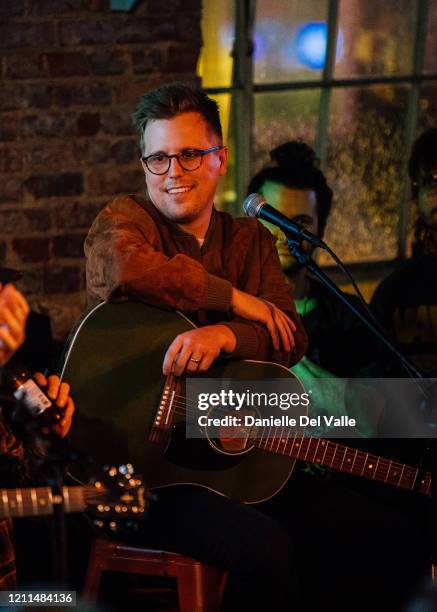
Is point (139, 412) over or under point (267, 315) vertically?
under

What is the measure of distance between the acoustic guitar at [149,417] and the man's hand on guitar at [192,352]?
6cm

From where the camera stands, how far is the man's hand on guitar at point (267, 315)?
294cm

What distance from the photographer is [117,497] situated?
7.65 feet

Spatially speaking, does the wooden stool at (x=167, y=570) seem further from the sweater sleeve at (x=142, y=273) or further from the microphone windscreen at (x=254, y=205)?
the microphone windscreen at (x=254, y=205)

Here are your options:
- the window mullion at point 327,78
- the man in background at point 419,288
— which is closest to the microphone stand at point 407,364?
the man in background at point 419,288

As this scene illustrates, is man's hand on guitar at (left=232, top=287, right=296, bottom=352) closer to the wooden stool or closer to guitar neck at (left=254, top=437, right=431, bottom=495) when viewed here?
guitar neck at (left=254, top=437, right=431, bottom=495)

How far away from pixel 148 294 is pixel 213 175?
1.82ft

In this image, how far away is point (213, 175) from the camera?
306cm

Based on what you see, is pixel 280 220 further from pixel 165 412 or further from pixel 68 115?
pixel 68 115

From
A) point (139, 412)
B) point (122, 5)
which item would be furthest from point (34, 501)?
point (122, 5)

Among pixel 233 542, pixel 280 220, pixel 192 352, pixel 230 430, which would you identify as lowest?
pixel 233 542

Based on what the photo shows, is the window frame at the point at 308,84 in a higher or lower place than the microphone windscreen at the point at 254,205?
higher

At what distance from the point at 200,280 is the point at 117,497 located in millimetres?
793

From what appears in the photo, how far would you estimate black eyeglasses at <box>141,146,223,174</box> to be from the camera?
9.69ft
